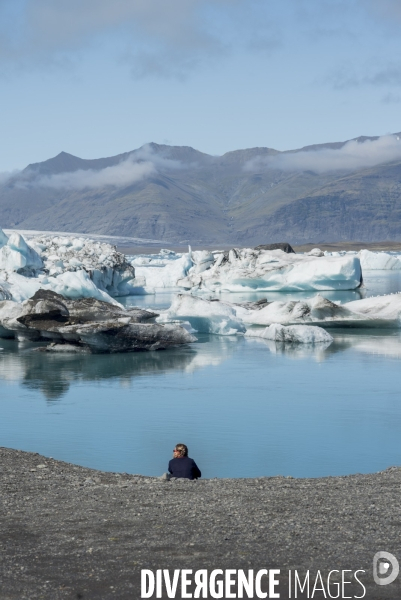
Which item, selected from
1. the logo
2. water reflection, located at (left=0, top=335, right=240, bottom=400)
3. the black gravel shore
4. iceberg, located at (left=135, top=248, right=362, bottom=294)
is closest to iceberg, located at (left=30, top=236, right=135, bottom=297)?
iceberg, located at (left=135, top=248, right=362, bottom=294)

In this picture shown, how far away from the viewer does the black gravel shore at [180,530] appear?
13.7 feet

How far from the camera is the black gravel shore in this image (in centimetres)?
417

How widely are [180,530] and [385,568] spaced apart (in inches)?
53.2

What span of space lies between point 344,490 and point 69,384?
28.6 ft

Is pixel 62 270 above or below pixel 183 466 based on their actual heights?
above

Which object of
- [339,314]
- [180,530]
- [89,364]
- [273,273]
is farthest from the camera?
[273,273]

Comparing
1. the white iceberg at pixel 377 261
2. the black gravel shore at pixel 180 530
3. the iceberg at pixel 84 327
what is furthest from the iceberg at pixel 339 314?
the white iceberg at pixel 377 261

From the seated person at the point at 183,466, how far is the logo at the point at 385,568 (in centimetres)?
289

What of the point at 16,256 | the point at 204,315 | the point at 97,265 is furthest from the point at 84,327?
the point at 97,265

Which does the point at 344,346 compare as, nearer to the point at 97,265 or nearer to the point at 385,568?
the point at 385,568

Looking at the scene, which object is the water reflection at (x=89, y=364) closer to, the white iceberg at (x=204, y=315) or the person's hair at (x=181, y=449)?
the white iceberg at (x=204, y=315)

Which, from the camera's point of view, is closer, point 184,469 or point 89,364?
point 184,469

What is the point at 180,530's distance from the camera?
4.98 meters

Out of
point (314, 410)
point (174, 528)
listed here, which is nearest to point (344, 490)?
point (174, 528)
